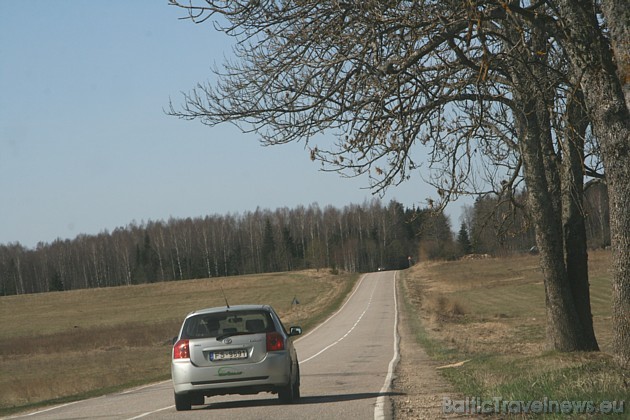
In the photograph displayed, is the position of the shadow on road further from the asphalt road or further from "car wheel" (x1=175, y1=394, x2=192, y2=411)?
"car wheel" (x1=175, y1=394, x2=192, y2=411)

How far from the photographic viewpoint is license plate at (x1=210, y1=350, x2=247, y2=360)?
40.2 ft

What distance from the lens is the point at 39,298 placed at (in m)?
111

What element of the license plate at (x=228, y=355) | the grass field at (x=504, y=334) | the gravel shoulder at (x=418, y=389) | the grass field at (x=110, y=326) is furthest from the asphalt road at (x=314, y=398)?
the grass field at (x=110, y=326)

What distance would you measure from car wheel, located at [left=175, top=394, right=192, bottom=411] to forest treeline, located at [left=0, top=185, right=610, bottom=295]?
118314 millimetres

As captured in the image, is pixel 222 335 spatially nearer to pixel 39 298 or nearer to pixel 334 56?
pixel 334 56

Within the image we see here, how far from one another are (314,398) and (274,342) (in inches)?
61.4

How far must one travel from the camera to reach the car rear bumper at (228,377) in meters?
12.2

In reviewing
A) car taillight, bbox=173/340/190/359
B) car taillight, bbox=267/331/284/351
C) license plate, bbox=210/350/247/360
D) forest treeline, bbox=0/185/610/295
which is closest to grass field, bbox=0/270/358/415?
car taillight, bbox=173/340/190/359

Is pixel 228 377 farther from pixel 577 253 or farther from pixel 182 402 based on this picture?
pixel 577 253

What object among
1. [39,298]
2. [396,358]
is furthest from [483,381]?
[39,298]

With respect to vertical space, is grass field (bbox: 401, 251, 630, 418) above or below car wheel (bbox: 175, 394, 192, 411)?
below

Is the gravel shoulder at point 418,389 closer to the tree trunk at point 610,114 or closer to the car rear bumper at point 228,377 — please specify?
the car rear bumper at point 228,377

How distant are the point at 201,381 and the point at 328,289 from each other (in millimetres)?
77204

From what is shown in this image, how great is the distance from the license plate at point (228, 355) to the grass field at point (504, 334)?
3381 millimetres
